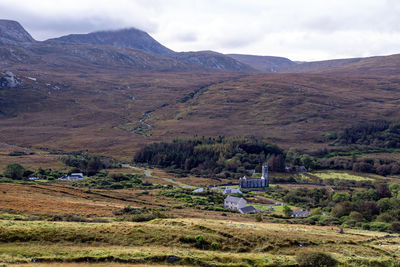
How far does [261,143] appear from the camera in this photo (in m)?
125

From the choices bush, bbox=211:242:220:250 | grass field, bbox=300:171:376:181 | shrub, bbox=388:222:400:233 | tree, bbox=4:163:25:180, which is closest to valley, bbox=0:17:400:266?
bush, bbox=211:242:220:250

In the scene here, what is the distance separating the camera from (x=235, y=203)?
6019 cm

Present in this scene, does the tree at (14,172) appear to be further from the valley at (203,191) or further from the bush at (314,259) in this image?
the bush at (314,259)

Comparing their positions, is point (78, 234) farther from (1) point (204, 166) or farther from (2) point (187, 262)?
(1) point (204, 166)

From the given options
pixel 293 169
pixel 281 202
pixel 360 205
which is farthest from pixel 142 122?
pixel 360 205

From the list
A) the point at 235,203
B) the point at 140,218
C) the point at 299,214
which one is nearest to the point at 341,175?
the point at 299,214

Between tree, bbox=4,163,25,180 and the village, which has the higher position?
tree, bbox=4,163,25,180

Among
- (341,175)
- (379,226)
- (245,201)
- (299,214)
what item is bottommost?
(341,175)

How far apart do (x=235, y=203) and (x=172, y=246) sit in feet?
119

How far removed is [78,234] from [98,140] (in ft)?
438

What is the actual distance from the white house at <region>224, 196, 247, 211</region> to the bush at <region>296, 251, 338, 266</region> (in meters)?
34.5

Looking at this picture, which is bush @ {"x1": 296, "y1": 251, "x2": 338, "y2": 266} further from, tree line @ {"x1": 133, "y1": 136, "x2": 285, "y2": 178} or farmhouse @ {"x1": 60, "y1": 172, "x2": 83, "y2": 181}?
tree line @ {"x1": 133, "y1": 136, "x2": 285, "y2": 178}

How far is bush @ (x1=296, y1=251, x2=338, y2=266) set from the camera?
76.5ft

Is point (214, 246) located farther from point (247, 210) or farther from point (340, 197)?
point (340, 197)
